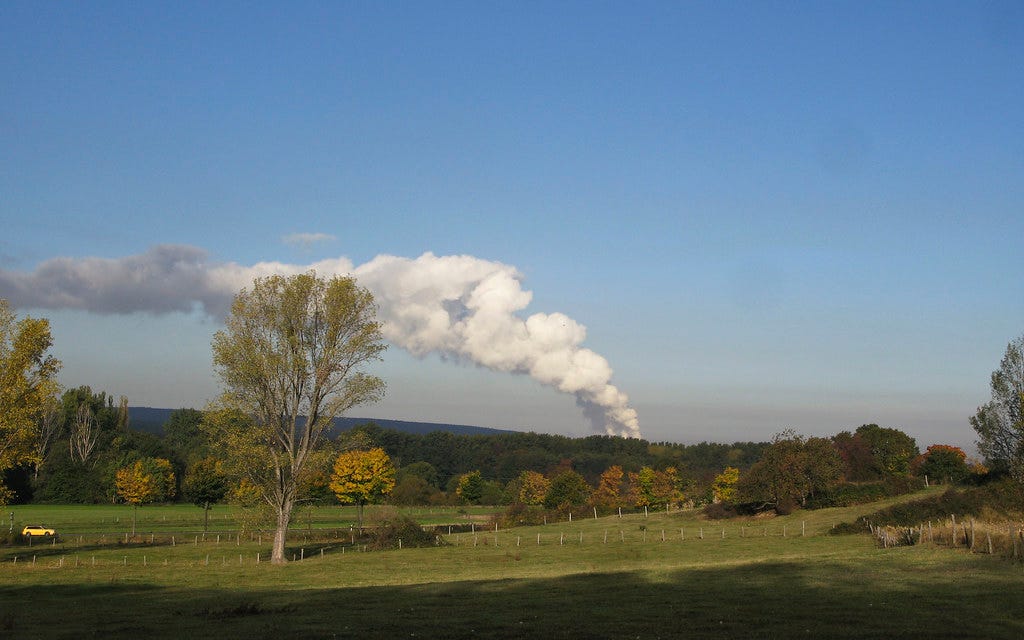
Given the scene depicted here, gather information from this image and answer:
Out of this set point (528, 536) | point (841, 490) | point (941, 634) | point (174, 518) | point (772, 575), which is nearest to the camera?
point (941, 634)

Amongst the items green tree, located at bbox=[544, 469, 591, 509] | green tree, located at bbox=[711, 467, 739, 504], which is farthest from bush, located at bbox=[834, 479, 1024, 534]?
green tree, located at bbox=[544, 469, 591, 509]

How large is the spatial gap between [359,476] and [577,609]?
59421 mm

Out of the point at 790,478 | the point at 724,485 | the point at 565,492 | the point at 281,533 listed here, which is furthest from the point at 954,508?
the point at 565,492

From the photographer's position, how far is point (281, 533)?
49.8 metres

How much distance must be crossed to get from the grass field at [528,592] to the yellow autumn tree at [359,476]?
23.4 meters

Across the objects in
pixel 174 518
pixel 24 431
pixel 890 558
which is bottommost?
pixel 174 518

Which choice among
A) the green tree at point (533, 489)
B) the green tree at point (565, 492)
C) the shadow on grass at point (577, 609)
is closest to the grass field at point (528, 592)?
the shadow on grass at point (577, 609)

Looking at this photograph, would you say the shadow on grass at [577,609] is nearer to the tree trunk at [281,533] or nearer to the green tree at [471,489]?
the tree trunk at [281,533]

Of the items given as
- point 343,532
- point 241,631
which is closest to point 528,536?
point 343,532

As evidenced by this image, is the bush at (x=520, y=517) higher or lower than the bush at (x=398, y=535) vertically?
lower

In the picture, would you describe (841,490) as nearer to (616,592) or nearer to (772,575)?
(772,575)

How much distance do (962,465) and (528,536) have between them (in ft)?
221

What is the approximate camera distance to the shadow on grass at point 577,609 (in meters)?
20.4

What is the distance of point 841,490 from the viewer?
78.7 m
